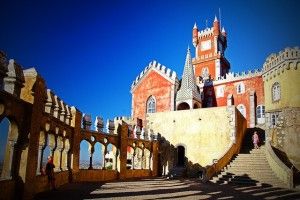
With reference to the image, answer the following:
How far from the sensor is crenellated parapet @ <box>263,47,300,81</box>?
73.3 ft

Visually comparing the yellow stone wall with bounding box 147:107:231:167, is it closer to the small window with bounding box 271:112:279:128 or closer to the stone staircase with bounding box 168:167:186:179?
the stone staircase with bounding box 168:167:186:179

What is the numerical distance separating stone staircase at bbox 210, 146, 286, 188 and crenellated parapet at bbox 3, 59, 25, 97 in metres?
13.1

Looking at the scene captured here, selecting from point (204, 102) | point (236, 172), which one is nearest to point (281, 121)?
point (236, 172)

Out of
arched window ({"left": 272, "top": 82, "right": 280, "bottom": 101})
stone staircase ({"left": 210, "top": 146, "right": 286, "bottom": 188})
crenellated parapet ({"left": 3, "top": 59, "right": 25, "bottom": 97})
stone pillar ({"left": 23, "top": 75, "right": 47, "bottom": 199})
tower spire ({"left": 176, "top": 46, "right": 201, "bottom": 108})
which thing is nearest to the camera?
crenellated parapet ({"left": 3, "top": 59, "right": 25, "bottom": 97})

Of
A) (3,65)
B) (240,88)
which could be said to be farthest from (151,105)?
(3,65)

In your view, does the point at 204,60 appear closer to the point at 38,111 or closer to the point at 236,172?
the point at 236,172

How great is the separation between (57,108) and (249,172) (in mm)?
12213

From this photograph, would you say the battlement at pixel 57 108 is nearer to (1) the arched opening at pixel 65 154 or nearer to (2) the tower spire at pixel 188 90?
(1) the arched opening at pixel 65 154

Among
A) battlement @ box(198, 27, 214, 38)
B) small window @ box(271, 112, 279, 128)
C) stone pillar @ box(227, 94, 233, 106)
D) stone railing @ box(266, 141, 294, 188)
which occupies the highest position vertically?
battlement @ box(198, 27, 214, 38)

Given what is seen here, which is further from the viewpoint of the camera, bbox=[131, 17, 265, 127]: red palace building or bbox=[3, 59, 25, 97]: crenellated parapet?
bbox=[131, 17, 265, 127]: red palace building

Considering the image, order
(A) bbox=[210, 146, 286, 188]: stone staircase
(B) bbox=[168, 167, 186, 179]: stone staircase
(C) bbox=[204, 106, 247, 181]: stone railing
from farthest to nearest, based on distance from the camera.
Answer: (B) bbox=[168, 167, 186, 179]: stone staircase < (C) bbox=[204, 106, 247, 181]: stone railing < (A) bbox=[210, 146, 286, 188]: stone staircase

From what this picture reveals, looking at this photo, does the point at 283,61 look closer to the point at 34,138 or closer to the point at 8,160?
the point at 34,138

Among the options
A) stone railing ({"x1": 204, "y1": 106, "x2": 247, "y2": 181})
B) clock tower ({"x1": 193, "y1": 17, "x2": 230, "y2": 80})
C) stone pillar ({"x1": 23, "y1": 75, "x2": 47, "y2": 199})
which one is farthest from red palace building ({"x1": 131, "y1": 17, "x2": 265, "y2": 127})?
stone pillar ({"x1": 23, "y1": 75, "x2": 47, "y2": 199})

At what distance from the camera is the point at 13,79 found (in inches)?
296
